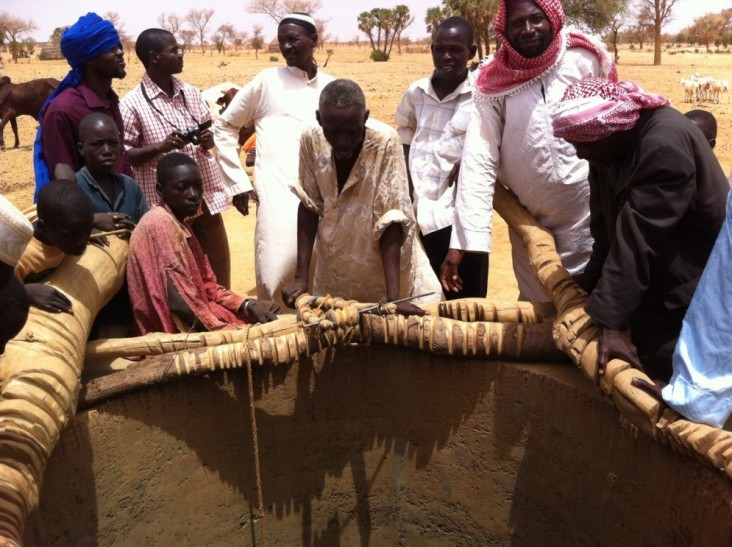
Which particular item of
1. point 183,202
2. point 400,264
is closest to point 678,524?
point 400,264

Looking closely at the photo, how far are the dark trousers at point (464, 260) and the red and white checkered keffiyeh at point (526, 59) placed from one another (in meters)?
0.85

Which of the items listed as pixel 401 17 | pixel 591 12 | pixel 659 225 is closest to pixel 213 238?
pixel 659 225

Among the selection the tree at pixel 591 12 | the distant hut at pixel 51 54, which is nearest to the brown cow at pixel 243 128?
the tree at pixel 591 12

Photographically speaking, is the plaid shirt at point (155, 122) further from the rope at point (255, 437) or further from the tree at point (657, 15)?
the tree at point (657, 15)

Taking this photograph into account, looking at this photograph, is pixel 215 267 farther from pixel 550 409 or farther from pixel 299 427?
pixel 550 409

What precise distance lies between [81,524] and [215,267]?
6.00 ft

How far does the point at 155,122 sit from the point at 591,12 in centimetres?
2356

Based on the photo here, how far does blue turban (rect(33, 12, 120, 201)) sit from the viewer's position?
3070mm

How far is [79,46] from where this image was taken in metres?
3.11

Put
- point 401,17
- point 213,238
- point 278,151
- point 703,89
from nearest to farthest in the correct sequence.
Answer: point 278,151 → point 213,238 → point 703,89 → point 401,17

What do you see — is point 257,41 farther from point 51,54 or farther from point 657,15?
point 657,15

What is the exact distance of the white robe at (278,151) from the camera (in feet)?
11.5

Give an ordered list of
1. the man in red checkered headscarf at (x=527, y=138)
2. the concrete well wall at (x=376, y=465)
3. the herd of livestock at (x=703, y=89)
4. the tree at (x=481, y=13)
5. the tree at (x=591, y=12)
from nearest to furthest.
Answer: the concrete well wall at (x=376, y=465) < the man in red checkered headscarf at (x=527, y=138) < the herd of livestock at (x=703, y=89) < the tree at (x=481, y=13) < the tree at (x=591, y=12)

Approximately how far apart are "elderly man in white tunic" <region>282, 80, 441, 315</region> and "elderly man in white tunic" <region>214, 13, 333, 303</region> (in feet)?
2.14
